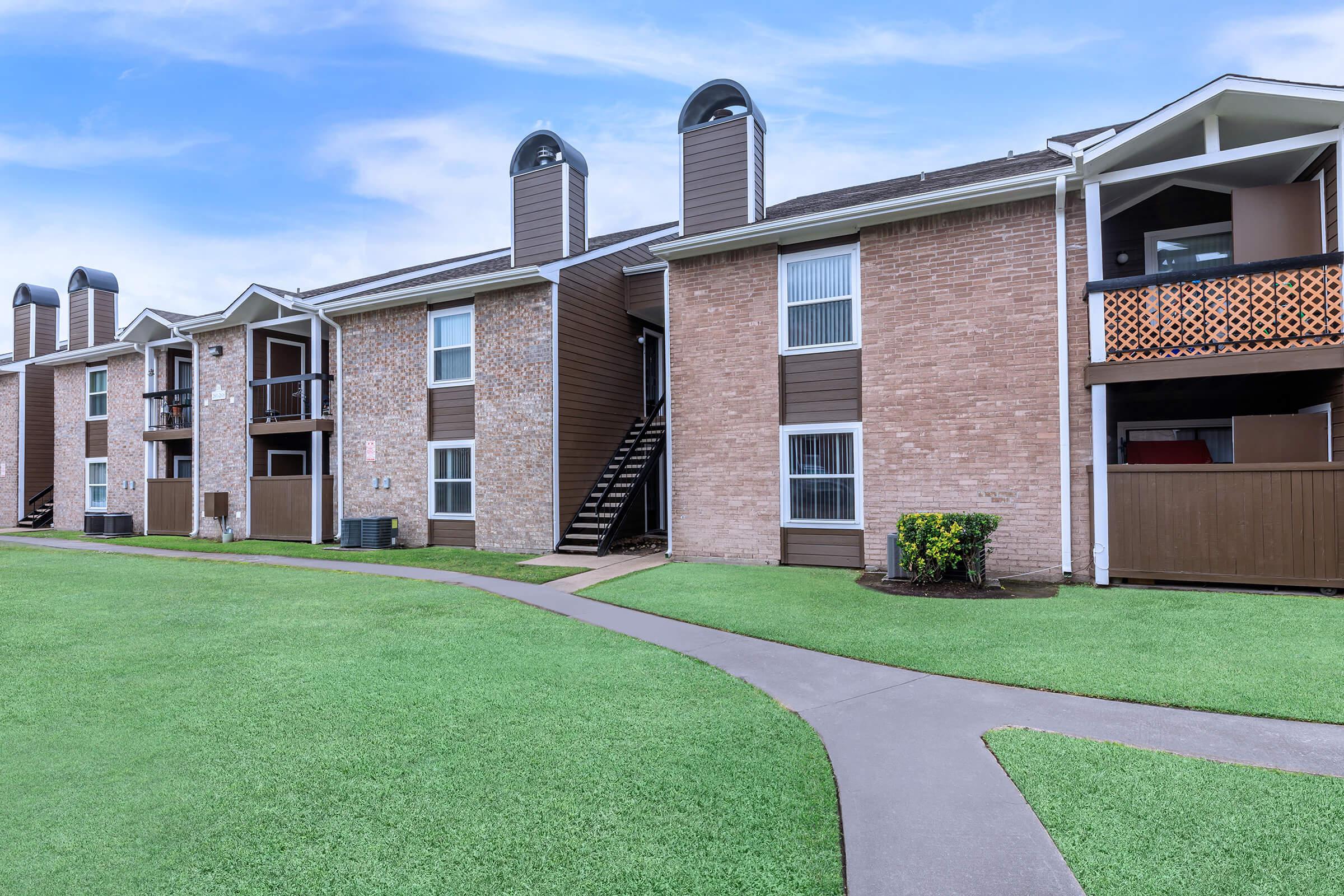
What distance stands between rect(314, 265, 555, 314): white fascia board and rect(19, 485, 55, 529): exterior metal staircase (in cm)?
1668

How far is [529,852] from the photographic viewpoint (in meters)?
3.08

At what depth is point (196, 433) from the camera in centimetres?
1995

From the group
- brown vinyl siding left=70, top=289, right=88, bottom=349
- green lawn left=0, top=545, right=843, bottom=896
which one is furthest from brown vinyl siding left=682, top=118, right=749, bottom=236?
brown vinyl siding left=70, top=289, right=88, bottom=349

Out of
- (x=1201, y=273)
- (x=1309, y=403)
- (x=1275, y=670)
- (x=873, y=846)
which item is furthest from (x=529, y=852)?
(x=1309, y=403)

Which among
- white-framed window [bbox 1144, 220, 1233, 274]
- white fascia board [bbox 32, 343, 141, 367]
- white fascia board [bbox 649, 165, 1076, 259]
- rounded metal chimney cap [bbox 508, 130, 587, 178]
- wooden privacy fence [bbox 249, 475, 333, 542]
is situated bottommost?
wooden privacy fence [bbox 249, 475, 333, 542]

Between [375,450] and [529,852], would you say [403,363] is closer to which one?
[375,450]

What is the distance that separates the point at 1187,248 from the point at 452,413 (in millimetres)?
14148

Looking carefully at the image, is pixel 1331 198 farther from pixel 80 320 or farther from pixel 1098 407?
pixel 80 320

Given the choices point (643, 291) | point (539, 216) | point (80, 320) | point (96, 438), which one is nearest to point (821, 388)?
point (643, 291)

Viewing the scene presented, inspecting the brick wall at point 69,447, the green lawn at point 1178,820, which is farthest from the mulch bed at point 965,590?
the brick wall at point 69,447

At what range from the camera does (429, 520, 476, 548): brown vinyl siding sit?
1573 centimetres

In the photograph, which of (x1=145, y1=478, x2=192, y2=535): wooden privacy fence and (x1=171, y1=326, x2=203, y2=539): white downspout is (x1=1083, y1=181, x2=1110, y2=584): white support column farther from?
(x1=145, y1=478, x2=192, y2=535): wooden privacy fence

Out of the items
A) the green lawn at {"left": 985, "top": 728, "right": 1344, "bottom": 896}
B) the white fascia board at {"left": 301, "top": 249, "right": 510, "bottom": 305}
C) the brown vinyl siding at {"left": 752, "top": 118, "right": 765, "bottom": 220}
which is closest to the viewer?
the green lawn at {"left": 985, "top": 728, "right": 1344, "bottom": 896}

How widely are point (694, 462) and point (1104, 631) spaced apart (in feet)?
24.2
